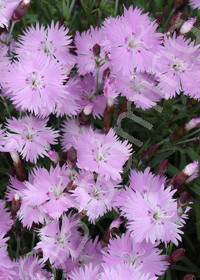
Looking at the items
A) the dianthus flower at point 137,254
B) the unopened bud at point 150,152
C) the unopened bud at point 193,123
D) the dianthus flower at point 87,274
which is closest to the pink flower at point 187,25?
the unopened bud at point 193,123

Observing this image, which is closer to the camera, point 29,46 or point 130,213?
point 130,213

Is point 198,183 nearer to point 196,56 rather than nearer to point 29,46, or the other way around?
point 196,56

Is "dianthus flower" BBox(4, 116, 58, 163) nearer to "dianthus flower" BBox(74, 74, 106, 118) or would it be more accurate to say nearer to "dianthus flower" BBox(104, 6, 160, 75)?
"dianthus flower" BBox(74, 74, 106, 118)

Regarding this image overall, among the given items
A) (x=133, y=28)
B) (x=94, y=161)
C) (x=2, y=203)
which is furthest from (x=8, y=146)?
(x=133, y=28)

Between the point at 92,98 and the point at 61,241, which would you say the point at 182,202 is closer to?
the point at 61,241

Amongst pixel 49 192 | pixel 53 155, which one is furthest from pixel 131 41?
pixel 49 192

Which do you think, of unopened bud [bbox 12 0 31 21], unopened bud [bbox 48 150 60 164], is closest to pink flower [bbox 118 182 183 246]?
unopened bud [bbox 48 150 60 164]

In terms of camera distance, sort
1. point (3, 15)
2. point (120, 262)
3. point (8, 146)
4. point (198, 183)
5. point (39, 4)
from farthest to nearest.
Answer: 1. point (39, 4)
2. point (198, 183)
3. point (3, 15)
4. point (8, 146)
5. point (120, 262)

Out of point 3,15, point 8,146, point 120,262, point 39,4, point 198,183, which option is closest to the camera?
point 120,262
